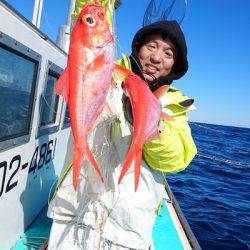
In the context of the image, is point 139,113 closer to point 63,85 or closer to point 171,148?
point 63,85

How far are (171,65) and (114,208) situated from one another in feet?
4.29

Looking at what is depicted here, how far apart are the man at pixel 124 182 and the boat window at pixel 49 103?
136 centimetres

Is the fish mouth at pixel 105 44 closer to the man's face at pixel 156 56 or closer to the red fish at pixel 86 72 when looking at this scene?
the red fish at pixel 86 72

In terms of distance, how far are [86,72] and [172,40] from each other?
57.7 inches

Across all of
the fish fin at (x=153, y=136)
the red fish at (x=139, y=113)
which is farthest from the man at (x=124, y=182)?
the red fish at (x=139, y=113)

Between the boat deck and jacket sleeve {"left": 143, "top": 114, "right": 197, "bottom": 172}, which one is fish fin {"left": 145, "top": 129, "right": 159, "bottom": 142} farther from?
the boat deck

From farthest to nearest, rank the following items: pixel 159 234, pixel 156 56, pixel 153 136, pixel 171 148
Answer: pixel 159 234 < pixel 156 56 < pixel 171 148 < pixel 153 136

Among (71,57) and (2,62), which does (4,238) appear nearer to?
(2,62)

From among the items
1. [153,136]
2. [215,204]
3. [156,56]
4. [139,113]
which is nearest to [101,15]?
[139,113]

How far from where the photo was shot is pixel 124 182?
8.98ft

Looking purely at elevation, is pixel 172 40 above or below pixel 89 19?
above

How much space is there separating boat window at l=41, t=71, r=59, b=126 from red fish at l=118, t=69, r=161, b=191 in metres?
2.16

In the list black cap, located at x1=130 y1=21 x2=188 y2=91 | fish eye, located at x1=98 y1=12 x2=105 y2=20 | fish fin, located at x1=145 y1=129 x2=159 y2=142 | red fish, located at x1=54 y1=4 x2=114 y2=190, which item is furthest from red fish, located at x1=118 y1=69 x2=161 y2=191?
black cap, located at x1=130 y1=21 x2=188 y2=91

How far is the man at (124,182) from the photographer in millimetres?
2660
